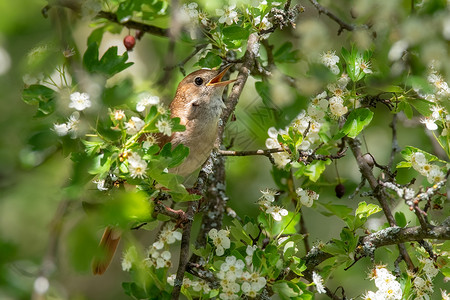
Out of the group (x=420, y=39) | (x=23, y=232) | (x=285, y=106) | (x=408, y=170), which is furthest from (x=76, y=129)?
(x=408, y=170)

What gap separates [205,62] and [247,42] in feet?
1.60

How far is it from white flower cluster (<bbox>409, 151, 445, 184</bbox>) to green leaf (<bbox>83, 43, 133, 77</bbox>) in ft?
4.38

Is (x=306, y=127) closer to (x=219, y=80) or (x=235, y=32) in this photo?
(x=235, y=32)

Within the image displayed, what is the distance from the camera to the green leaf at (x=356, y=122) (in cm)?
295

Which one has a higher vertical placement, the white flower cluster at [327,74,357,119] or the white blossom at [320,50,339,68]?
the white blossom at [320,50,339,68]

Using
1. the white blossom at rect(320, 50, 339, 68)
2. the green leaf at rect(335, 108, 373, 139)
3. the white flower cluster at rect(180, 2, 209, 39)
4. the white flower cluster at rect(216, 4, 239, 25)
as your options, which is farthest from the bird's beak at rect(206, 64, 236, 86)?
the green leaf at rect(335, 108, 373, 139)

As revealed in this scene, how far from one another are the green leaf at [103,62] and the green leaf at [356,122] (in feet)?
3.47

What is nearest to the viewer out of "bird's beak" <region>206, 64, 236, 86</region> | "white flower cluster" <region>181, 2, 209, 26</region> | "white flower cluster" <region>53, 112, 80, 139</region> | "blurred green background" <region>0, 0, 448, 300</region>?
"blurred green background" <region>0, 0, 448, 300</region>

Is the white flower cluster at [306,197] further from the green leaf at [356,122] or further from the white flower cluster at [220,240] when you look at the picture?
the white flower cluster at [220,240]

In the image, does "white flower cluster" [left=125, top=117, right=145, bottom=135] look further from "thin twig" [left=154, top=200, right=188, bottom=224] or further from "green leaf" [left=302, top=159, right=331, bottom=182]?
"green leaf" [left=302, top=159, right=331, bottom=182]

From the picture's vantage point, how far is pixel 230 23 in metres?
3.05

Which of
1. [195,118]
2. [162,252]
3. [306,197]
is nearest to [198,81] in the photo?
[195,118]

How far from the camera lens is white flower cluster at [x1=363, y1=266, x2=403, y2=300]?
2.72 metres

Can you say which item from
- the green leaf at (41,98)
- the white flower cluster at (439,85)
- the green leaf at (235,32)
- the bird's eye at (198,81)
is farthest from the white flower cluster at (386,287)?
the bird's eye at (198,81)
